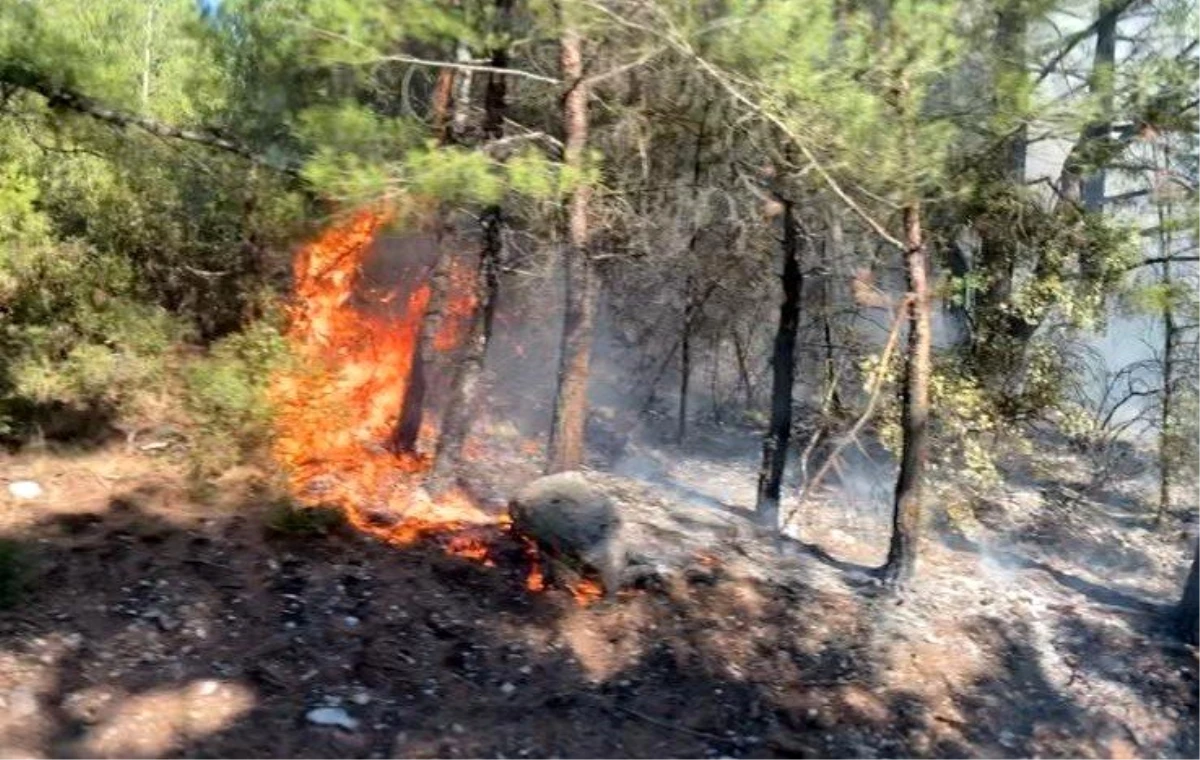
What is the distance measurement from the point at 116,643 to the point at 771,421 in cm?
653

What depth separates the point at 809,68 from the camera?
8117 mm

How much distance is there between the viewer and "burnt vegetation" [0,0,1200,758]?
7762mm

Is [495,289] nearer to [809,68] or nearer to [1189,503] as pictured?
[809,68]

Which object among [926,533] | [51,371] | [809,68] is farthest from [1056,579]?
[51,371]

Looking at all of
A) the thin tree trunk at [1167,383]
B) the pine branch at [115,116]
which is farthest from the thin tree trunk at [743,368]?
the pine branch at [115,116]

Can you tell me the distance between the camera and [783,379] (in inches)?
428

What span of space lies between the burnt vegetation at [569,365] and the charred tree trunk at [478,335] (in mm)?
56

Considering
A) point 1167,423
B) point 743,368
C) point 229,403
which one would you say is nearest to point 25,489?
point 229,403

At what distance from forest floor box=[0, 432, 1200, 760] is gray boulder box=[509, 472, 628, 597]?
0.91ft

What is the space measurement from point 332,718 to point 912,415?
553 centimetres

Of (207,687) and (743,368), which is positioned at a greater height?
(743,368)

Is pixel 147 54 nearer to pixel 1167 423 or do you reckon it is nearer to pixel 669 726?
pixel 669 726

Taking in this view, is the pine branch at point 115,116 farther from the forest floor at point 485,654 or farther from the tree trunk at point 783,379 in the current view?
the tree trunk at point 783,379

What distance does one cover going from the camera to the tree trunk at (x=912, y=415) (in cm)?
921
